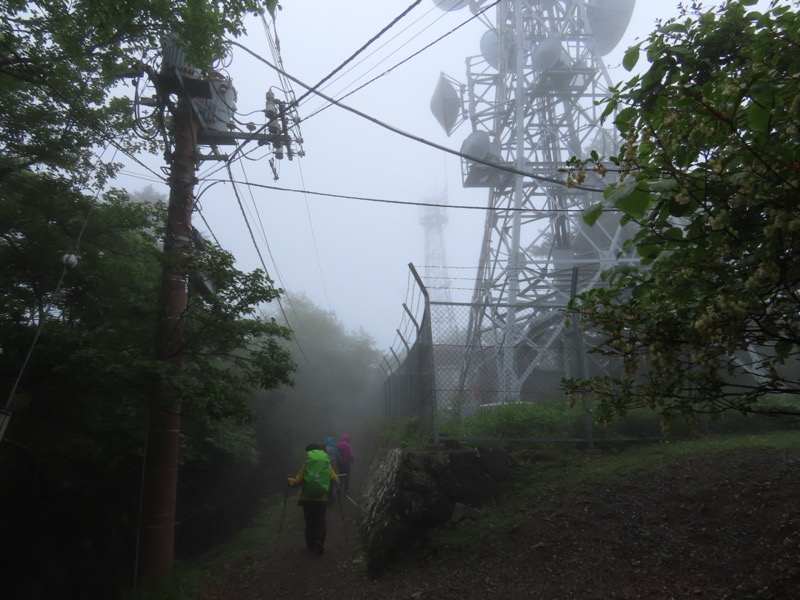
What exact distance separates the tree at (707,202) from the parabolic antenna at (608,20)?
20043 millimetres

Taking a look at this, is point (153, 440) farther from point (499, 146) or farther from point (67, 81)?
point (499, 146)

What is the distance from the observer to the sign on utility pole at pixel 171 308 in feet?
20.1

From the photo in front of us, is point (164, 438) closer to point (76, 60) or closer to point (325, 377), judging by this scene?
point (76, 60)

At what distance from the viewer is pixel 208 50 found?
633 cm

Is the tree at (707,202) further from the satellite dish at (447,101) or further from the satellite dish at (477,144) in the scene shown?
the satellite dish at (447,101)

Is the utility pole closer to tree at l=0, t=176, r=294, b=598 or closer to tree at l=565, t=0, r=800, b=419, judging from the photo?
tree at l=0, t=176, r=294, b=598

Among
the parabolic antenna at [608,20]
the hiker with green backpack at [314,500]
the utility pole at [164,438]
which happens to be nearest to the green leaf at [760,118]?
the utility pole at [164,438]

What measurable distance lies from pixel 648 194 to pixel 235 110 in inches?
320

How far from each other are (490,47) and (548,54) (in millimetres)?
5222

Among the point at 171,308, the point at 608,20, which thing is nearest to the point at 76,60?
the point at 171,308

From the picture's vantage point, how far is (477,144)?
18.5m

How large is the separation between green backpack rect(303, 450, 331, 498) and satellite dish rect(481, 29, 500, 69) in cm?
1865

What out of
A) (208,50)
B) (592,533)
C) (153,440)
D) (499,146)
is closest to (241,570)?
(153,440)

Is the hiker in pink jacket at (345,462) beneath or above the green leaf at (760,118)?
beneath
